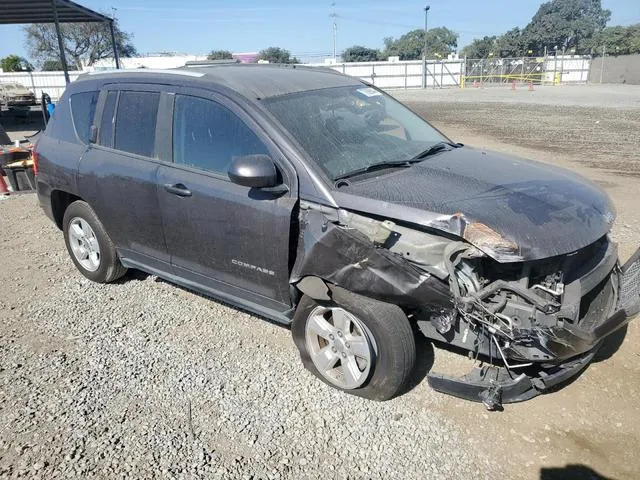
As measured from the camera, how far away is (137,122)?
402cm

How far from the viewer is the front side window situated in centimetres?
338

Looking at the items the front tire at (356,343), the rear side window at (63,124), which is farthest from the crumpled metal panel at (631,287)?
the rear side window at (63,124)

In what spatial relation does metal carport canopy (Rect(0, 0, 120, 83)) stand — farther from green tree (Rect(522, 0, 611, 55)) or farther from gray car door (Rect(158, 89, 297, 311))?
green tree (Rect(522, 0, 611, 55))

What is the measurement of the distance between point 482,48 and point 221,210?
101962 mm

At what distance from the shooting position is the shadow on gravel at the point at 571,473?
2568 mm

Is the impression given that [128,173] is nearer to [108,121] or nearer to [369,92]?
[108,121]

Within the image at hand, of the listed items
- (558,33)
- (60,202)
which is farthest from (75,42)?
(558,33)

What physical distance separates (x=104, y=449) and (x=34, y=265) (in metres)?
3.39

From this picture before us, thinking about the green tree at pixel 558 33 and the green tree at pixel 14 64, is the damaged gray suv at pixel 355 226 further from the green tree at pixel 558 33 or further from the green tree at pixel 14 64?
the green tree at pixel 558 33

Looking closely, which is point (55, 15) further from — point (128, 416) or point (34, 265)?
point (128, 416)

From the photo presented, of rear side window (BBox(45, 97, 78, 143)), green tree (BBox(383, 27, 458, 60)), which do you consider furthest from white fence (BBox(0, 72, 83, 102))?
green tree (BBox(383, 27, 458, 60))

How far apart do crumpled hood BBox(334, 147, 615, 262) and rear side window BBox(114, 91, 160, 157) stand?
177 centimetres

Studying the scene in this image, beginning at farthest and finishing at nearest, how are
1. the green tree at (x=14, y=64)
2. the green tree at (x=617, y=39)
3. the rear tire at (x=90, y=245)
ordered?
1. the green tree at (x=617, y=39)
2. the green tree at (x=14, y=64)
3. the rear tire at (x=90, y=245)

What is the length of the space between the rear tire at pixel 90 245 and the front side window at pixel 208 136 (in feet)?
4.48
